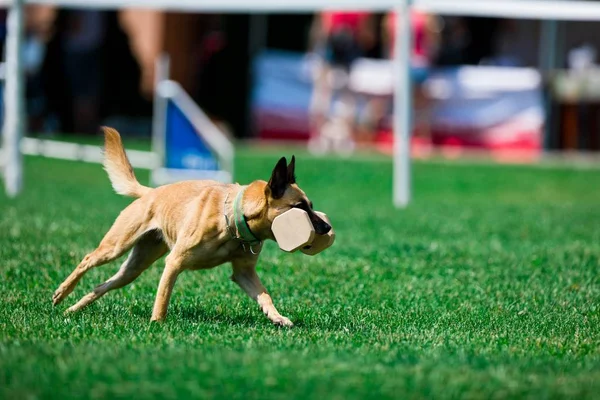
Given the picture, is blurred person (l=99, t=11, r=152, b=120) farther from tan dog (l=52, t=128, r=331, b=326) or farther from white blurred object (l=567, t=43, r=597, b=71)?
tan dog (l=52, t=128, r=331, b=326)

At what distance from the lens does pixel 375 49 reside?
22250 mm

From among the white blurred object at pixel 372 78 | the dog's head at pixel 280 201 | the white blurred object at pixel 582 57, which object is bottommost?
the dog's head at pixel 280 201

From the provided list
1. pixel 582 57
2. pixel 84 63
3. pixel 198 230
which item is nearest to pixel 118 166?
pixel 198 230

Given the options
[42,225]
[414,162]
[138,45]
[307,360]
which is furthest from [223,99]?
[307,360]

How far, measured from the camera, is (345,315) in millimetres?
6852

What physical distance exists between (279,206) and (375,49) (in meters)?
16.6

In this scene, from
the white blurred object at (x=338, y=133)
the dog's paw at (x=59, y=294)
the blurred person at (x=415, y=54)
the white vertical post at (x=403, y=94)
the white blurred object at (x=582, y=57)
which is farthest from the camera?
the white blurred object at (x=338, y=133)

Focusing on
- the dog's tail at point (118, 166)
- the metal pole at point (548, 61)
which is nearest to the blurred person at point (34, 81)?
the metal pole at point (548, 61)

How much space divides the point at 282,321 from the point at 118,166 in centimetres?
170

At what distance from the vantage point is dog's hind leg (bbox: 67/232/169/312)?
6.92 metres

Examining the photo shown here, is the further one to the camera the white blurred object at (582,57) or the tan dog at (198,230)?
the white blurred object at (582,57)

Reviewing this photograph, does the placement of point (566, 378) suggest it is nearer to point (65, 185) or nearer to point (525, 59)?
point (65, 185)

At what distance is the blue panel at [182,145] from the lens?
14.4 m

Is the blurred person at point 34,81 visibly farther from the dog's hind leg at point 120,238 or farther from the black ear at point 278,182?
the black ear at point 278,182
